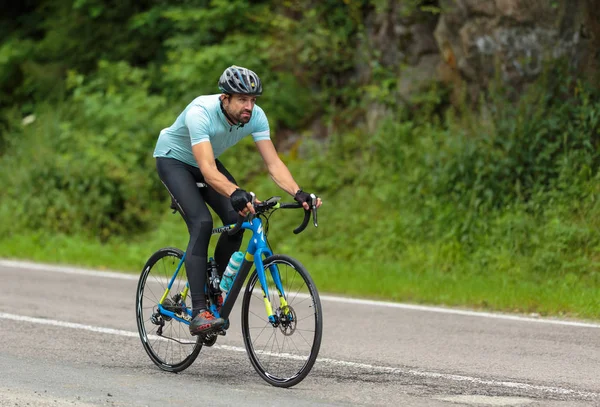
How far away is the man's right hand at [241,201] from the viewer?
6473 millimetres

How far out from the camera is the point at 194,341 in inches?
292

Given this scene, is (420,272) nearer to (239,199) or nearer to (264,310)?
(264,310)

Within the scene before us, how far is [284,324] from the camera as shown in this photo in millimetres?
6691

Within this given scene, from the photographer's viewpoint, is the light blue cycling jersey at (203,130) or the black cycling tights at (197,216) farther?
the black cycling tights at (197,216)

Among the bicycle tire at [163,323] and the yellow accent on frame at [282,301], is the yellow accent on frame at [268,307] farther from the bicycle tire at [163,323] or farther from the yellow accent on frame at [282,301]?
the bicycle tire at [163,323]

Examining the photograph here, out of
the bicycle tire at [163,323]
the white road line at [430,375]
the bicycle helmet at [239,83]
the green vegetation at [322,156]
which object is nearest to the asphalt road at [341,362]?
the white road line at [430,375]

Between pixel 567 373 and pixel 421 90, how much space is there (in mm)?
9145

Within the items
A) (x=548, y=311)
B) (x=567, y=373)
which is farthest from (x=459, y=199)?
(x=567, y=373)

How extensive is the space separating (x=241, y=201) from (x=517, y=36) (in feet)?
28.3

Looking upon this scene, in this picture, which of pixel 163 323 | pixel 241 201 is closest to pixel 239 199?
pixel 241 201

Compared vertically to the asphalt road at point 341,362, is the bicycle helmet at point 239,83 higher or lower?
higher

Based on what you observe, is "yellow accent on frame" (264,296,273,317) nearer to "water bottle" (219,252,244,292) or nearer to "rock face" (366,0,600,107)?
"water bottle" (219,252,244,292)

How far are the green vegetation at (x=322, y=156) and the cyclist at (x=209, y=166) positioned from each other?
13.7ft

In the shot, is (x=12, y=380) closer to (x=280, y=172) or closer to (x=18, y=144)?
(x=280, y=172)
